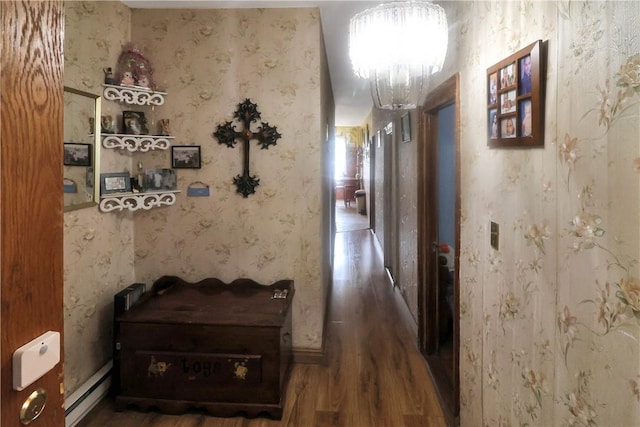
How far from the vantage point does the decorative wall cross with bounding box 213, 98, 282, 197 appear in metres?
2.67

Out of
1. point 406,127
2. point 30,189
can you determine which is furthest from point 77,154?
point 406,127

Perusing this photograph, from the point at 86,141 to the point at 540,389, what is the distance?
2.35 m

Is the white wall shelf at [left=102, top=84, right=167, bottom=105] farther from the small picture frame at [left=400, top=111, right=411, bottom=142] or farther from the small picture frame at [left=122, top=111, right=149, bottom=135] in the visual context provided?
the small picture frame at [left=400, top=111, right=411, bottom=142]

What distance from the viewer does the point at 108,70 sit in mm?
2416

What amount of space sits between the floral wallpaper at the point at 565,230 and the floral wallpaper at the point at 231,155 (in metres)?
1.26

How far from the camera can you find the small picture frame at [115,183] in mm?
2369

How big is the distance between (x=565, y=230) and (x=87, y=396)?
2461mm

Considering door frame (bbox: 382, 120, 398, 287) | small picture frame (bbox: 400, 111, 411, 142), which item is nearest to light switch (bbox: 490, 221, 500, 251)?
small picture frame (bbox: 400, 111, 411, 142)

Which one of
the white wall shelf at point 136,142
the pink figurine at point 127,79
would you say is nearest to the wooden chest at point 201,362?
the white wall shelf at point 136,142

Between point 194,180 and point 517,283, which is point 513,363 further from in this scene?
point 194,180

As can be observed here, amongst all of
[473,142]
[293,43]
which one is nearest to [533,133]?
[473,142]

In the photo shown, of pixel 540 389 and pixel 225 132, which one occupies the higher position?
pixel 225 132

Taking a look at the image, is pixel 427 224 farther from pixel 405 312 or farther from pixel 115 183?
pixel 115 183

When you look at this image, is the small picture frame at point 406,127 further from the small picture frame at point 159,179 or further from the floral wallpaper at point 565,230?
the small picture frame at point 159,179
